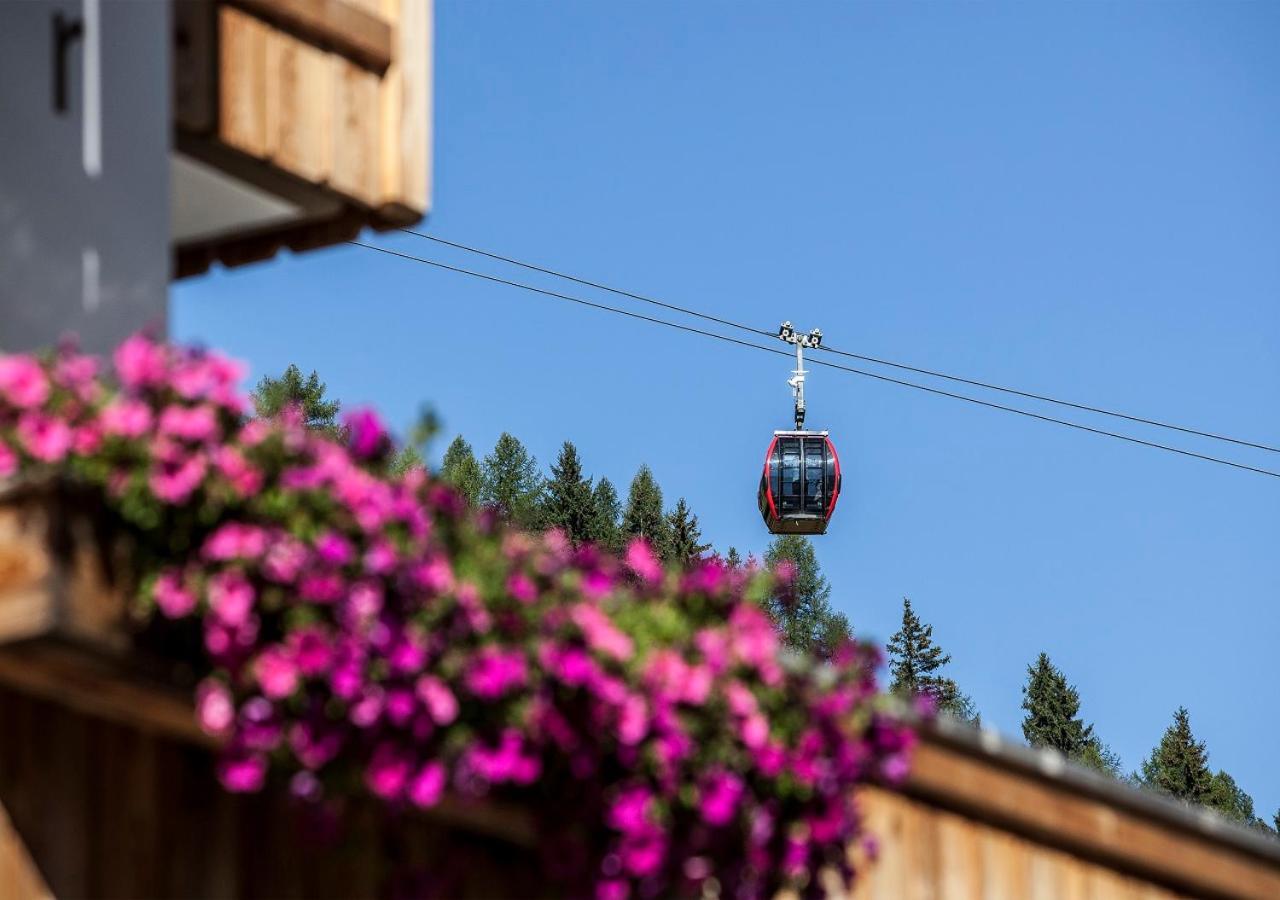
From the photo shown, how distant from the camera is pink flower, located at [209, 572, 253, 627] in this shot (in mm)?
4773

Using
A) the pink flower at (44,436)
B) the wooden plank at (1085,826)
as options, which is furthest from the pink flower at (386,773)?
the wooden plank at (1085,826)

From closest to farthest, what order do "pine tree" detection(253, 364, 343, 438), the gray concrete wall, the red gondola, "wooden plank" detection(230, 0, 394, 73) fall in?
the gray concrete wall < "wooden plank" detection(230, 0, 394, 73) < the red gondola < "pine tree" detection(253, 364, 343, 438)

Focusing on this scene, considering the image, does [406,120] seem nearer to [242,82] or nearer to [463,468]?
[242,82]

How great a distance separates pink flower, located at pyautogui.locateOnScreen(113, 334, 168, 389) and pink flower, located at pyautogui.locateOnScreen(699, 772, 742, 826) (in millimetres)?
1604

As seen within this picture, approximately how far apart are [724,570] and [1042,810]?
1.43 metres

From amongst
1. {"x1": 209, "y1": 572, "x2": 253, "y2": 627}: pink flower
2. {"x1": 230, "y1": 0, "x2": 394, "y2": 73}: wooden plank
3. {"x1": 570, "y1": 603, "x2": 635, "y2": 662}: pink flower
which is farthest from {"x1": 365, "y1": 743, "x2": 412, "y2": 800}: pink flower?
{"x1": 230, "y1": 0, "x2": 394, "y2": 73}: wooden plank

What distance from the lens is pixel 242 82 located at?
8234 mm

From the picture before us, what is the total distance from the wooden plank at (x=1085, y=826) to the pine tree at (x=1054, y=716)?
7648 cm

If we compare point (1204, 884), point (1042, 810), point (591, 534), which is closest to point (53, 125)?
point (1042, 810)

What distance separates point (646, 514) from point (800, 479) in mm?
58344

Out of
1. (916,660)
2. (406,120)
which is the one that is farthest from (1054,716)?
(406,120)

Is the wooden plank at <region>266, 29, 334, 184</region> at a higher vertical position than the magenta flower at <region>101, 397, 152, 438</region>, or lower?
higher

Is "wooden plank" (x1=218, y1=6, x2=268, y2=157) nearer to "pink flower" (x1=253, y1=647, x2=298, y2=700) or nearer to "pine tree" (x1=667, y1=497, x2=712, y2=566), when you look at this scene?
"pink flower" (x1=253, y1=647, x2=298, y2=700)

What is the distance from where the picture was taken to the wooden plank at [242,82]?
321 inches
